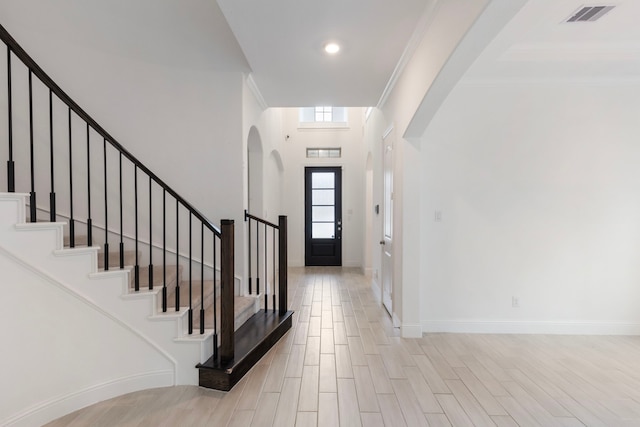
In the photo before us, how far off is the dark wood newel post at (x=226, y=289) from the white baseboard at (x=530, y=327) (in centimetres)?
212

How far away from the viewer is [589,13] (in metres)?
2.48

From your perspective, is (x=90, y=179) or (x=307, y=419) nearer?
(x=307, y=419)

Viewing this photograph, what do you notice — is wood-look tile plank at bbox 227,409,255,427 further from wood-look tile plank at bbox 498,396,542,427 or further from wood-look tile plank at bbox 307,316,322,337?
wood-look tile plank at bbox 498,396,542,427

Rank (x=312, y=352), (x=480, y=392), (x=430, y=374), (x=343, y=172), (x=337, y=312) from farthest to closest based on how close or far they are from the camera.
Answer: (x=343, y=172) < (x=337, y=312) < (x=312, y=352) < (x=430, y=374) < (x=480, y=392)

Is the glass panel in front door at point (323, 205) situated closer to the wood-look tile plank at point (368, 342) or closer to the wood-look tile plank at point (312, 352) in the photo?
the wood-look tile plank at point (368, 342)

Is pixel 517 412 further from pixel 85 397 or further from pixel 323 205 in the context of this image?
pixel 323 205

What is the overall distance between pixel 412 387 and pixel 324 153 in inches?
215

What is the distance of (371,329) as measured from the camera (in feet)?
11.9

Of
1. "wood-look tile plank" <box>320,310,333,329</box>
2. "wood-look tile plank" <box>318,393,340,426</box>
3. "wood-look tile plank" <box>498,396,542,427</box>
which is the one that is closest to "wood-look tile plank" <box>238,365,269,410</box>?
"wood-look tile plank" <box>318,393,340,426</box>

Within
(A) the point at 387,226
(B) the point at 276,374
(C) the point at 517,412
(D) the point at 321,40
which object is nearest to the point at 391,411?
(C) the point at 517,412

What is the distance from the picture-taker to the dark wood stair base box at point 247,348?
242 centimetres

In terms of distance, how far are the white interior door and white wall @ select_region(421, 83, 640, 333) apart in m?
0.54

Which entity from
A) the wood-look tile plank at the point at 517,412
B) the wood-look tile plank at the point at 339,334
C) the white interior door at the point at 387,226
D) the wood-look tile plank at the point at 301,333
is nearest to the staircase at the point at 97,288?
the wood-look tile plank at the point at 301,333

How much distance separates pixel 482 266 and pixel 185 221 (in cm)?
323
